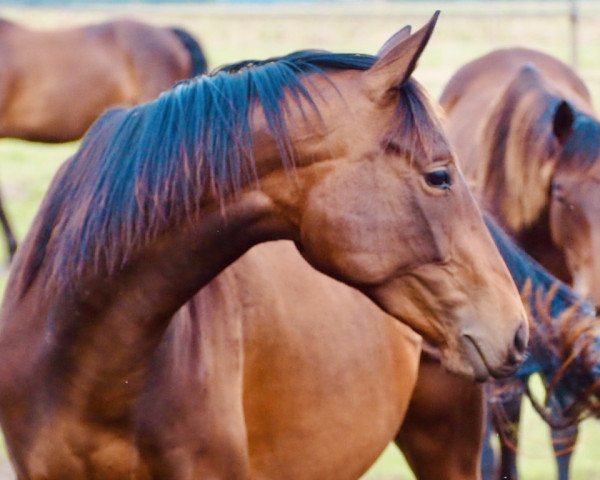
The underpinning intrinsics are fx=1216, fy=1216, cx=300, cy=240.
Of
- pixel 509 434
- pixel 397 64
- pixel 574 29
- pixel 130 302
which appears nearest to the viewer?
pixel 397 64

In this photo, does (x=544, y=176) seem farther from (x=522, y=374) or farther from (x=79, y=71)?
(x=79, y=71)

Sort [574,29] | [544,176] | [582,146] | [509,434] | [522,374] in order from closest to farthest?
[522,374], [509,434], [582,146], [544,176], [574,29]

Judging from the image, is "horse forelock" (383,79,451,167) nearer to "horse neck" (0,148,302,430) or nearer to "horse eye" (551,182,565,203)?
"horse neck" (0,148,302,430)

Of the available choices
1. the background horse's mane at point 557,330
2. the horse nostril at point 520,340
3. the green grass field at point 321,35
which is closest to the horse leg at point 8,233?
the green grass field at point 321,35

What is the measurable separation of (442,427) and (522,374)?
35 cm

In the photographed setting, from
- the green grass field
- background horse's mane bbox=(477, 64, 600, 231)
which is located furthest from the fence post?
background horse's mane bbox=(477, 64, 600, 231)

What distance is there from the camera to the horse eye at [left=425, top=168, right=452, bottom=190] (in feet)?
7.71

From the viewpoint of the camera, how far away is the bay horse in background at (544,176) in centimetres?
479

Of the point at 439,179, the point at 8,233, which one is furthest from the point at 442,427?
the point at 8,233

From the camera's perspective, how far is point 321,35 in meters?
17.2

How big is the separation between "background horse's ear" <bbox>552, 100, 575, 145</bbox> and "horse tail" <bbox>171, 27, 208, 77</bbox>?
6.47 metres

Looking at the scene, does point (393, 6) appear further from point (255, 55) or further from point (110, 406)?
point (110, 406)

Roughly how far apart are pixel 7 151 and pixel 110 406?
12058 millimetres

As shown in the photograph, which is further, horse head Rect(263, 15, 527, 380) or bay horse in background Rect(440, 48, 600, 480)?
bay horse in background Rect(440, 48, 600, 480)
